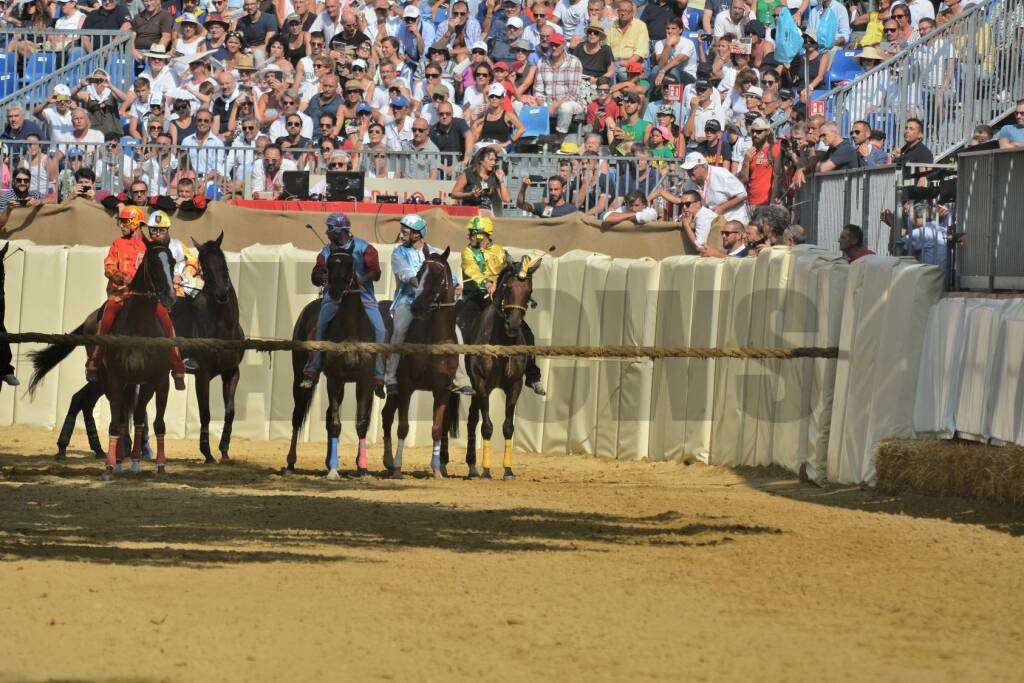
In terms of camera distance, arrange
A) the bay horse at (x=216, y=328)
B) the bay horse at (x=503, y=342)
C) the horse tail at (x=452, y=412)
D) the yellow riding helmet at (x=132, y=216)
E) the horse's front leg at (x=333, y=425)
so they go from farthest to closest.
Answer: the horse tail at (x=452, y=412) → the bay horse at (x=216, y=328) → the bay horse at (x=503, y=342) → the horse's front leg at (x=333, y=425) → the yellow riding helmet at (x=132, y=216)

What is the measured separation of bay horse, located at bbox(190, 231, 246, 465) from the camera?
1789cm

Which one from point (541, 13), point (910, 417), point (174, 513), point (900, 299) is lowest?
point (174, 513)

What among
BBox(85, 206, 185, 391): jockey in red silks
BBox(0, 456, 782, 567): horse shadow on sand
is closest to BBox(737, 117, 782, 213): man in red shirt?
BBox(0, 456, 782, 567): horse shadow on sand

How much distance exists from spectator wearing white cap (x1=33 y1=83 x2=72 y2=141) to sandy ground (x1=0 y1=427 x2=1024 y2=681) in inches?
401

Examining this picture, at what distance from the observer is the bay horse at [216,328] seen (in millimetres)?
17891

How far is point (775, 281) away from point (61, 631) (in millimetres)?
10330

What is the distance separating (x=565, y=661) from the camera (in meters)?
7.71

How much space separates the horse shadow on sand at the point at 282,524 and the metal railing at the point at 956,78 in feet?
26.5

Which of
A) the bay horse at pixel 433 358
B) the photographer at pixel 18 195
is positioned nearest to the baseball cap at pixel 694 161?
the bay horse at pixel 433 358

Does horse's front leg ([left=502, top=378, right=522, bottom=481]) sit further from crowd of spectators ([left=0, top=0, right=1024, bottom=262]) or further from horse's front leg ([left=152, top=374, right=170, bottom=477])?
crowd of spectators ([left=0, top=0, right=1024, bottom=262])

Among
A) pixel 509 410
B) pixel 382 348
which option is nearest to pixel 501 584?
pixel 382 348

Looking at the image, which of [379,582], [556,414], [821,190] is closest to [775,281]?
[821,190]

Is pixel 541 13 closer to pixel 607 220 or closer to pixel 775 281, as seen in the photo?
pixel 607 220

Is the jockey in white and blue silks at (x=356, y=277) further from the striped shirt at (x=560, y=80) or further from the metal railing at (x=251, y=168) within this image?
the striped shirt at (x=560, y=80)
